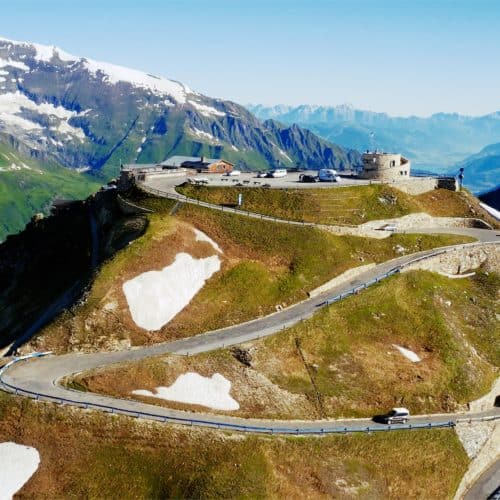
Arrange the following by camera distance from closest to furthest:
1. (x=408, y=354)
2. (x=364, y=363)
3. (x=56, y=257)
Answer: (x=364, y=363) → (x=408, y=354) → (x=56, y=257)

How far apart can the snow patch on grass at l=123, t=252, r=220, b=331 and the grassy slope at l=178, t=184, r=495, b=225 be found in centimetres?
2317

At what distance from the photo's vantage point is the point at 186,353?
78188 millimetres

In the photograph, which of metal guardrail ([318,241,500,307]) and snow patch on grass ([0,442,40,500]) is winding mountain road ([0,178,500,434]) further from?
snow patch on grass ([0,442,40,500])

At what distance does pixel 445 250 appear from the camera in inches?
4419

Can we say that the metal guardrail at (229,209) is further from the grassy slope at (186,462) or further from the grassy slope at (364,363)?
the grassy slope at (186,462)

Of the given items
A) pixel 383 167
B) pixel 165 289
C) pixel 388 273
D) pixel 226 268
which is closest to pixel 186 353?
pixel 165 289

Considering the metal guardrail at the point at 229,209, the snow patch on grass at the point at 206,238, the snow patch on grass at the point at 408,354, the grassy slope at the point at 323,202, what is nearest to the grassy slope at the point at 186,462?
the snow patch on grass at the point at 408,354

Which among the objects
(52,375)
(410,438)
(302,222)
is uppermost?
(302,222)

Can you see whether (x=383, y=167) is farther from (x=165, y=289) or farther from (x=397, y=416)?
(x=397, y=416)

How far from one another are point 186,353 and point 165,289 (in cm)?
1301

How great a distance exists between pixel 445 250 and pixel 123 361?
221 ft

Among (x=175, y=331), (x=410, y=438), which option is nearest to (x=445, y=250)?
(x=410, y=438)

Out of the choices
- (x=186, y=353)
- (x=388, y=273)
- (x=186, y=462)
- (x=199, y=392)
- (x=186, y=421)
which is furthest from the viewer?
(x=388, y=273)

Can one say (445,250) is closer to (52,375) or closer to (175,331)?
(175,331)
